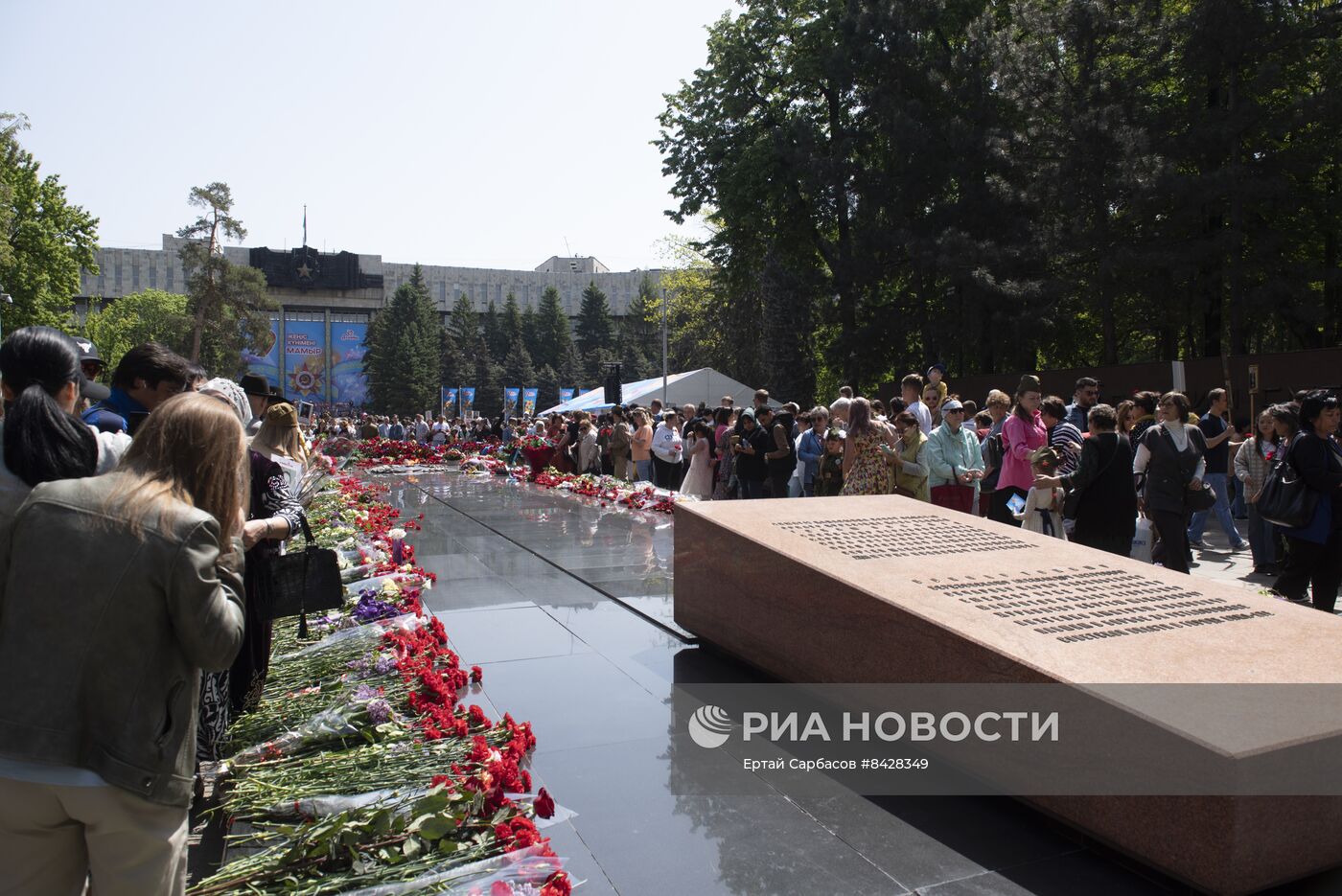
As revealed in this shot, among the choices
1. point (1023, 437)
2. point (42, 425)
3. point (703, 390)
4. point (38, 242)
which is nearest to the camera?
point (42, 425)

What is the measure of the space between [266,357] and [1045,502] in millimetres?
75701

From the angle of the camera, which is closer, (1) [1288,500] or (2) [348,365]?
(1) [1288,500]

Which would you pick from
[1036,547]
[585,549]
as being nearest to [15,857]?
[1036,547]

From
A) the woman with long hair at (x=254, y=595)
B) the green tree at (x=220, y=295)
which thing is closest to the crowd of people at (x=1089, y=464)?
the woman with long hair at (x=254, y=595)

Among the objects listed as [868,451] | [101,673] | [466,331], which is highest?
[466,331]

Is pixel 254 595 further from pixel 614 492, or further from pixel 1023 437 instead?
pixel 614 492

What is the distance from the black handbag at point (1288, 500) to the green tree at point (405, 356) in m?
70.2

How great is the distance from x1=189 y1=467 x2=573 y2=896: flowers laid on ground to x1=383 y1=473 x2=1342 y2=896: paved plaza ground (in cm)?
26

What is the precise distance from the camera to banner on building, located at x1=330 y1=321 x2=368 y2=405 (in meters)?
76.4

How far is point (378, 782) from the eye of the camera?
3.29 m

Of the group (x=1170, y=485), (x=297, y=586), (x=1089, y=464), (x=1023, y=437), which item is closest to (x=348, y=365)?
(x=1023, y=437)

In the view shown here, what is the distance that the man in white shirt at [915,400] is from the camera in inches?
323

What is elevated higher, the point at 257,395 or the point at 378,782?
the point at 257,395

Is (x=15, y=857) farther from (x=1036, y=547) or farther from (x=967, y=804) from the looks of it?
(x=1036, y=547)
